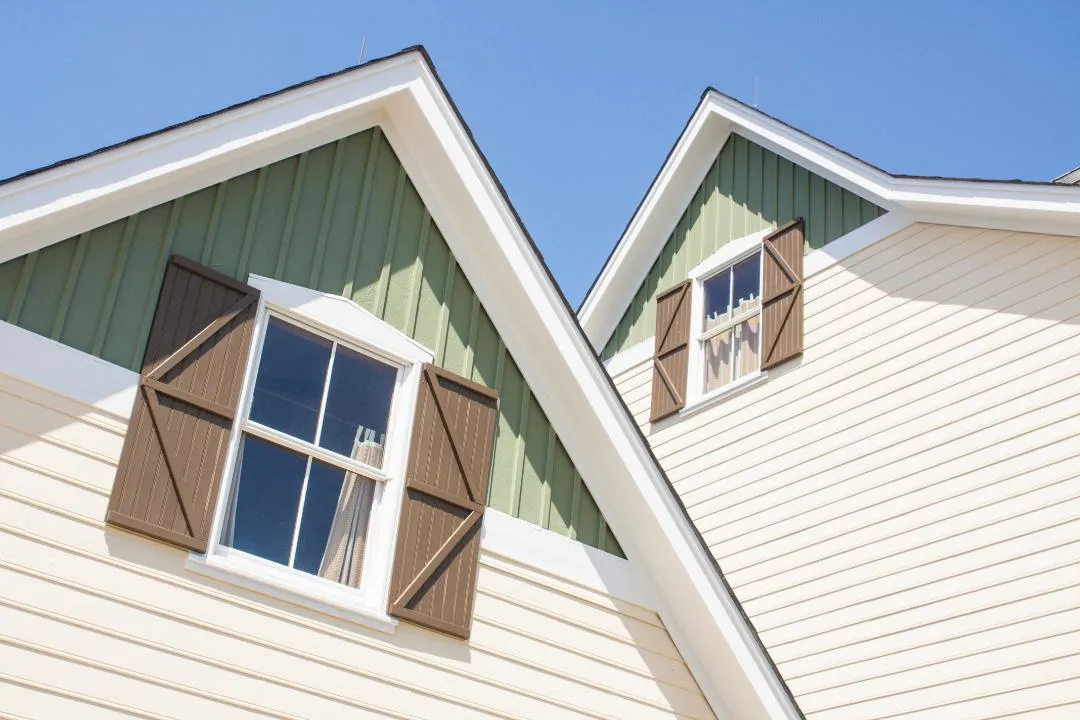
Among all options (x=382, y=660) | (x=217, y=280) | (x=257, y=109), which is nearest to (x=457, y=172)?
(x=257, y=109)

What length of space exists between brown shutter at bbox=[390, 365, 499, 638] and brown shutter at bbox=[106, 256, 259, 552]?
3.79 feet

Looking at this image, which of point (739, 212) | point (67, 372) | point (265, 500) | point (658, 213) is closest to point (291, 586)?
point (265, 500)

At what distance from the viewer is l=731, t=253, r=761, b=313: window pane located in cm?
1235

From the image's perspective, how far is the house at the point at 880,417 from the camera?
28.7 feet

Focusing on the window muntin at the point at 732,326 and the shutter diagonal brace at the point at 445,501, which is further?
the window muntin at the point at 732,326

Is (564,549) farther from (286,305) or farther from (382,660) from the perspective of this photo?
(286,305)

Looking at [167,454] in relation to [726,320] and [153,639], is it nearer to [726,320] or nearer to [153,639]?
[153,639]

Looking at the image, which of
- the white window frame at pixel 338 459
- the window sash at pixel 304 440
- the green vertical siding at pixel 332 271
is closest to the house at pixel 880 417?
the green vertical siding at pixel 332 271

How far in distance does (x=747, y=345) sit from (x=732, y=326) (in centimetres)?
29

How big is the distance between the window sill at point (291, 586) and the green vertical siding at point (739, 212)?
23.7ft

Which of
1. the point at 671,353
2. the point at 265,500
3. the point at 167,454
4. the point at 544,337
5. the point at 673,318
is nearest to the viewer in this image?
the point at 167,454

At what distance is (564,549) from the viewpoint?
286 inches

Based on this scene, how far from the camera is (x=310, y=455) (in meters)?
6.49

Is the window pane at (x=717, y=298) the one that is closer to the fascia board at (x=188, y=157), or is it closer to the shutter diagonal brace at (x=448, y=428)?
the fascia board at (x=188, y=157)
